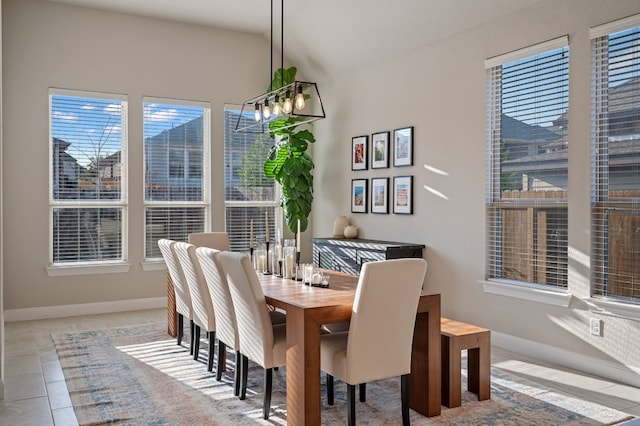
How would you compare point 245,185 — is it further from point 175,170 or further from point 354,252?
point 354,252

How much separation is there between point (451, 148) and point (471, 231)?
82 cm

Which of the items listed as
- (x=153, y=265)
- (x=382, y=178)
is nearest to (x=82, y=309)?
(x=153, y=265)

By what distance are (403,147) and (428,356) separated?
3.04m

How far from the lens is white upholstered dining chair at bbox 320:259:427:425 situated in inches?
112

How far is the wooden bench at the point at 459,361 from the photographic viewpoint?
338cm

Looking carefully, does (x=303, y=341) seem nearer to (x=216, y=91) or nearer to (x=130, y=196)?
(x=130, y=196)

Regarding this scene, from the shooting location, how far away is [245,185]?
725 cm

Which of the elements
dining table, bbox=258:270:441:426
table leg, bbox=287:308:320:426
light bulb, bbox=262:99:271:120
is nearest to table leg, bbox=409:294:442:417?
dining table, bbox=258:270:441:426

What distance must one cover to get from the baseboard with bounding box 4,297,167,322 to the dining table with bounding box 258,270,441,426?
324 centimetres

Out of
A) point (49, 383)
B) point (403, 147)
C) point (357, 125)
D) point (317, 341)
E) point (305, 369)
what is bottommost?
point (49, 383)

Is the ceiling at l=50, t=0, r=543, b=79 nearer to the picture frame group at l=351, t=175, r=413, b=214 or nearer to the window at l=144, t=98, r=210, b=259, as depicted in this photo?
the window at l=144, t=98, r=210, b=259

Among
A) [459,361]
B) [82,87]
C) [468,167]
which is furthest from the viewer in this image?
[82,87]

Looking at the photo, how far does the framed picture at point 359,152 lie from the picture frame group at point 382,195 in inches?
6.9

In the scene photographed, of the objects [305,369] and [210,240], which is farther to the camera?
[210,240]
